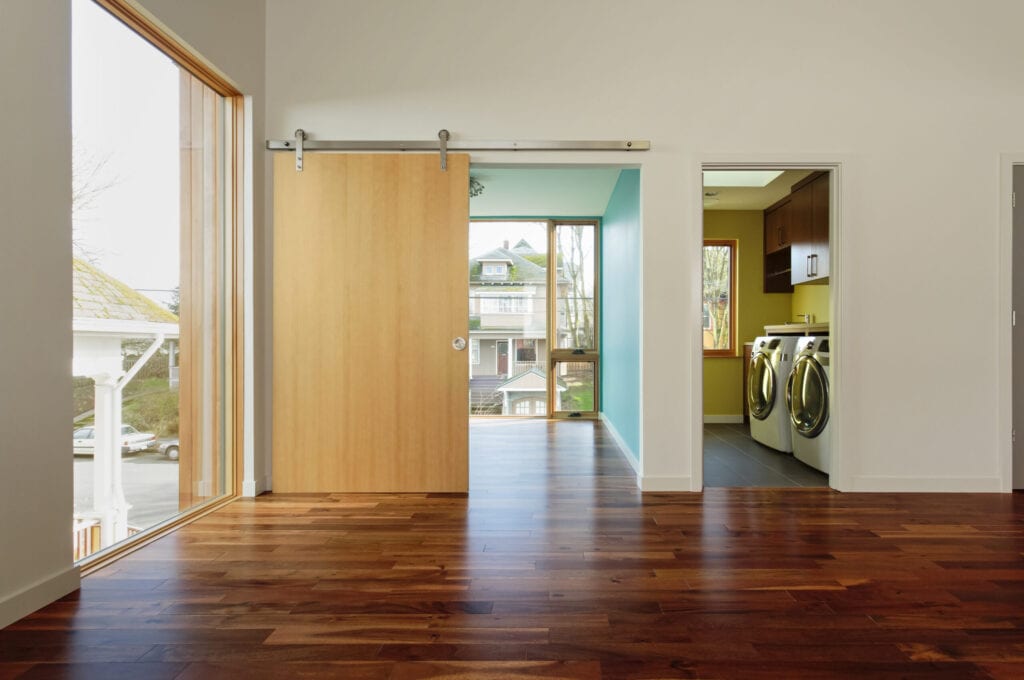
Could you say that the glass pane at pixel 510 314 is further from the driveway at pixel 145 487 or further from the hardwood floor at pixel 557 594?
the driveway at pixel 145 487

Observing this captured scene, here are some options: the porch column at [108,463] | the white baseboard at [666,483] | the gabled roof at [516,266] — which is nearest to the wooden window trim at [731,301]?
the gabled roof at [516,266]

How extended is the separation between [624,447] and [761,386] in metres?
1.26

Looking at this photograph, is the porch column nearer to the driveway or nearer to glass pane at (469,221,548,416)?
the driveway

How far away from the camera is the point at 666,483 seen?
3.39m

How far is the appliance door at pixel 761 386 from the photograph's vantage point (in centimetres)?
463

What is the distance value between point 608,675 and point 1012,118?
12.4ft

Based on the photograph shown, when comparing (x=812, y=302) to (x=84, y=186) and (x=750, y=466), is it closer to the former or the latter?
(x=750, y=466)

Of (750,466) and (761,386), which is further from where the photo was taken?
(761,386)

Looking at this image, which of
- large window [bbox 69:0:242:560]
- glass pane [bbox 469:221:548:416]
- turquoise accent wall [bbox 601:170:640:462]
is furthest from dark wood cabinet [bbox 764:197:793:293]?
large window [bbox 69:0:242:560]

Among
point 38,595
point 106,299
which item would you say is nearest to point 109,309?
point 106,299

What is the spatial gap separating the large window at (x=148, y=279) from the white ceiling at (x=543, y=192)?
2.11m

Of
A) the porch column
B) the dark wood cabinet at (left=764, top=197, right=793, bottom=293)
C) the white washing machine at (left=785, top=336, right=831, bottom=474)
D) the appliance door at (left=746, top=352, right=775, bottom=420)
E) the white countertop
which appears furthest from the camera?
the dark wood cabinet at (left=764, top=197, right=793, bottom=293)

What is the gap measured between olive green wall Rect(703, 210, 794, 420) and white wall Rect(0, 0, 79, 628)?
5.71m

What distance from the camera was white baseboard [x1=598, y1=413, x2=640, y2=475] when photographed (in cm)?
390
